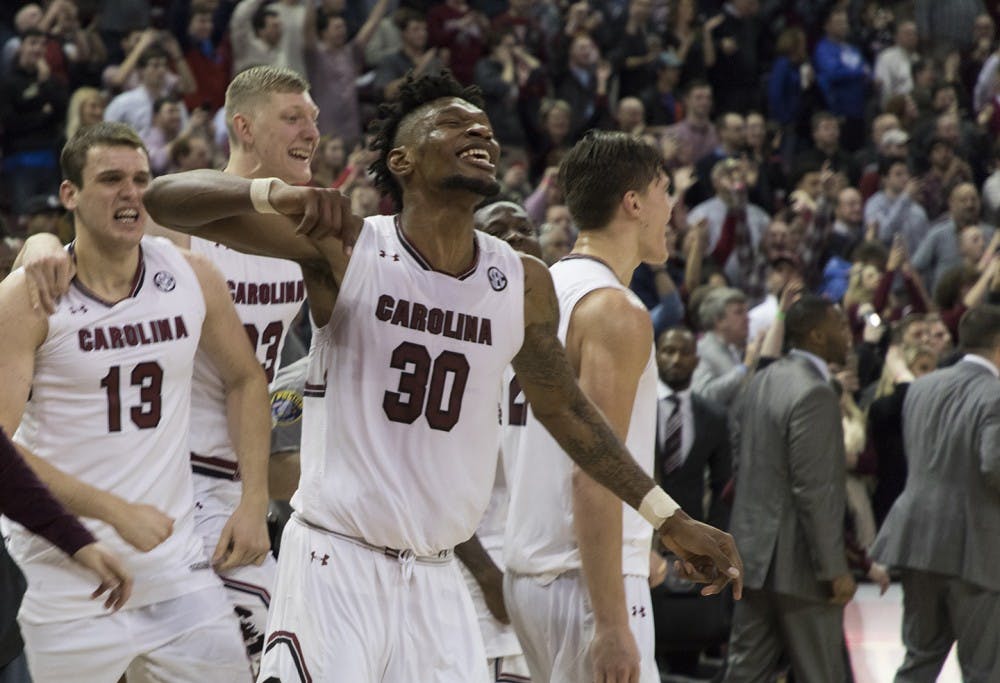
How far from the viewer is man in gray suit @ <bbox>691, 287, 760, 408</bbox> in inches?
406

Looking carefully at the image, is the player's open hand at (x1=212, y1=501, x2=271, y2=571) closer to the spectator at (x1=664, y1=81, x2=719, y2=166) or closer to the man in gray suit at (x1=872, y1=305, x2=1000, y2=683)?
the man in gray suit at (x1=872, y1=305, x2=1000, y2=683)

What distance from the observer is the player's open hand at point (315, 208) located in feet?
11.8

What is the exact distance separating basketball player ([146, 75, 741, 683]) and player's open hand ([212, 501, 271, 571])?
910 mm

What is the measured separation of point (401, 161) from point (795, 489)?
454cm

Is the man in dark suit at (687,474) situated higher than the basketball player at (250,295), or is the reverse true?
the basketball player at (250,295)

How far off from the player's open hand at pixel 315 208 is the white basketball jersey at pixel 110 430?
58.2 inches

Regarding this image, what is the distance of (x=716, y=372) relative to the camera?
11.0 metres

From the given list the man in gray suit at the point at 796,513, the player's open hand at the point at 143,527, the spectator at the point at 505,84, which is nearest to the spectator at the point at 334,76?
the spectator at the point at 505,84

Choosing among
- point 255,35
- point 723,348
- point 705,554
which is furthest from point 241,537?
point 255,35

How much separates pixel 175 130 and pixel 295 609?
33.5 feet

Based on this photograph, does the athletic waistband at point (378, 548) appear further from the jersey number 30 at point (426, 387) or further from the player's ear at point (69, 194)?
the player's ear at point (69, 194)

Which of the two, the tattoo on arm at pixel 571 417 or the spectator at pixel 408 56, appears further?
the spectator at pixel 408 56

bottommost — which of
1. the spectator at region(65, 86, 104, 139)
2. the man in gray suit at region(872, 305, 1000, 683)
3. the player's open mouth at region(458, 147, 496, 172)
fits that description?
the man in gray suit at region(872, 305, 1000, 683)

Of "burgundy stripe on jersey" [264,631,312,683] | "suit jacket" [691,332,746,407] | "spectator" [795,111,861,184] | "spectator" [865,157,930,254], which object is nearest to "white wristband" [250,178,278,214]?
"burgundy stripe on jersey" [264,631,312,683]
